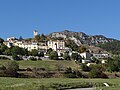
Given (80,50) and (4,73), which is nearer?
(4,73)

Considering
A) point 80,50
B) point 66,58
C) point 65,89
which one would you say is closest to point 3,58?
point 66,58

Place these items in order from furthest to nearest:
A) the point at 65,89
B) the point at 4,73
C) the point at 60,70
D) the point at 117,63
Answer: the point at 117,63 → the point at 60,70 → the point at 4,73 → the point at 65,89

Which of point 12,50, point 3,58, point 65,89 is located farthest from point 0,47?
point 65,89

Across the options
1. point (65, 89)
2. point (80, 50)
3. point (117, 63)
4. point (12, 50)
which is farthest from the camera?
point (80, 50)

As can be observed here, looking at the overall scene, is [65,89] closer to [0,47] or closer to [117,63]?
[117,63]

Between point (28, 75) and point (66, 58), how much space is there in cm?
6141

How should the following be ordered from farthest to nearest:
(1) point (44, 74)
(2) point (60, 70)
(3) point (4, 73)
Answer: (2) point (60, 70) → (1) point (44, 74) → (3) point (4, 73)

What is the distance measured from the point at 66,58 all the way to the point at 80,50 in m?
48.2

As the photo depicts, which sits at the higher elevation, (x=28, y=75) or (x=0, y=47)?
(x=0, y=47)

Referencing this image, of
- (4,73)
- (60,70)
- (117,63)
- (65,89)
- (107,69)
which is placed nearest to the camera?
(65,89)

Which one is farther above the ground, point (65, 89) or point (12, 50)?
point (12, 50)

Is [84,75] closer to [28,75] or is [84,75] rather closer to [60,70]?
[60,70]

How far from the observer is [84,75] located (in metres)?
98.6

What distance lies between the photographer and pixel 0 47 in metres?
155
